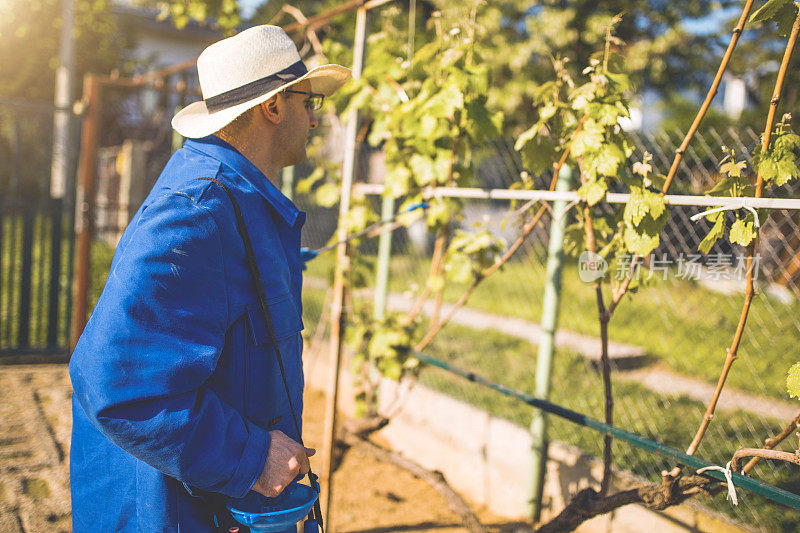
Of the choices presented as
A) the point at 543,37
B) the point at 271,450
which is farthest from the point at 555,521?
the point at 543,37

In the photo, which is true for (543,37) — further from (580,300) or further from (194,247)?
(194,247)

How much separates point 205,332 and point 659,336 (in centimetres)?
558

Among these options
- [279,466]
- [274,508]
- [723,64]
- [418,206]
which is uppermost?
[723,64]

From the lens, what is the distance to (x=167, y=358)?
130 centimetres

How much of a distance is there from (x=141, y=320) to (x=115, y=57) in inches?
623

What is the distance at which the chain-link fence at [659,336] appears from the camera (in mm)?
2969

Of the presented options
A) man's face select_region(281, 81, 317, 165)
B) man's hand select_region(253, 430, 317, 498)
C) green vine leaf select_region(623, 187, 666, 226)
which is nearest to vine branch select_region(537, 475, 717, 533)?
green vine leaf select_region(623, 187, 666, 226)

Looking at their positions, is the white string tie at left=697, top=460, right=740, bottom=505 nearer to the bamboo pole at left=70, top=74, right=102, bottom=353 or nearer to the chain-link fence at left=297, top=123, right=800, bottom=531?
the chain-link fence at left=297, top=123, right=800, bottom=531

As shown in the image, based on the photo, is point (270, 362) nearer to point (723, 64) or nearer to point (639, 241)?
point (639, 241)

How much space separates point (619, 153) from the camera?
210cm

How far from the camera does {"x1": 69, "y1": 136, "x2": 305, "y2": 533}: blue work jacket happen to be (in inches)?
50.9

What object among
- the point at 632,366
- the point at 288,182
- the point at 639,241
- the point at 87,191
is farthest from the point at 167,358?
the point at 632,366

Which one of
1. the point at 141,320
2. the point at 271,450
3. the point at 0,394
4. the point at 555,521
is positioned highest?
the point at 141,320

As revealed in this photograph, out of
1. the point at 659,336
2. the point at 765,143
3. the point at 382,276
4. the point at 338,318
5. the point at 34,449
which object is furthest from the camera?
the point at 659,336
